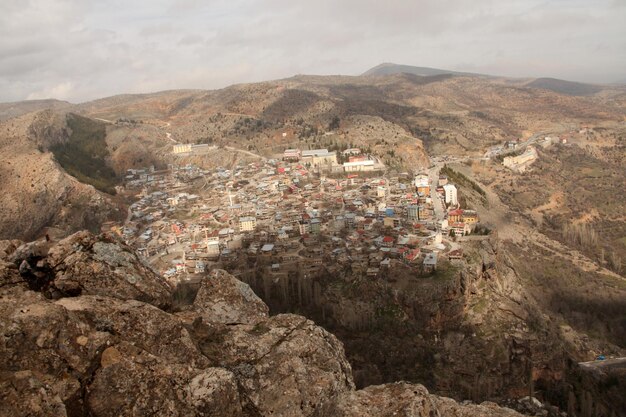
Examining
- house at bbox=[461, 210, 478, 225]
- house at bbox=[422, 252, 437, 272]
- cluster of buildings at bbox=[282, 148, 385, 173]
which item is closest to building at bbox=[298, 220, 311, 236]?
house at bbox=[422, 252, 437, 272]

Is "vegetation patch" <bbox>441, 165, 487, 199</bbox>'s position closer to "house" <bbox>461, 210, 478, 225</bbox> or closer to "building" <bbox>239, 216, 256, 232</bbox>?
"house" <bbox>461, 210, 478, 225</bbox>

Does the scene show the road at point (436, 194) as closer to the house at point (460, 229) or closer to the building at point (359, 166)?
the house at point (460, 229)

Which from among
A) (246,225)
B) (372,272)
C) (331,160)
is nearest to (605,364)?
(372,272)

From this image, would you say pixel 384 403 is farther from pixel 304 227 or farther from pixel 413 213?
pixel 413 213

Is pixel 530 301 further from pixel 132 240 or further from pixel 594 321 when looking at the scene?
pixel 132 240

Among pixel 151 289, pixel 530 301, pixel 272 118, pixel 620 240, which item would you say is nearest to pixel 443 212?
pixel 530 301

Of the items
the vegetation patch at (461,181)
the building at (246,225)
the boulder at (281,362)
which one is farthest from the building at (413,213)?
the boulder at (281,362)

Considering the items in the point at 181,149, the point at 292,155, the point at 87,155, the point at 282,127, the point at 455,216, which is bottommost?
the point at 455,216
